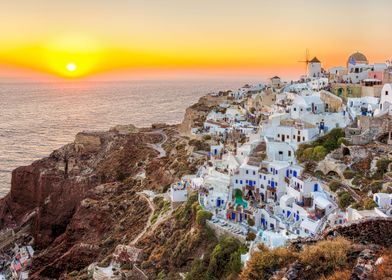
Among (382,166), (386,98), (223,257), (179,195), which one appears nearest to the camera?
(223,257)

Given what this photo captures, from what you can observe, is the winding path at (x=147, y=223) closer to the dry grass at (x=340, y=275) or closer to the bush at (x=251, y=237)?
the bush at (x=251, y=237)

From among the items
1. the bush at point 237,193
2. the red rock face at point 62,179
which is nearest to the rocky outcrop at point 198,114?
the red rock face at point 62,179

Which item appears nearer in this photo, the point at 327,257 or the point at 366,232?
the point at 327,257

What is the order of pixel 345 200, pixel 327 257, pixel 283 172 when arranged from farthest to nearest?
pixel 283 172 < pixel 345 200 < pixel 327 257

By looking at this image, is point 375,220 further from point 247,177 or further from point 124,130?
point 124,130

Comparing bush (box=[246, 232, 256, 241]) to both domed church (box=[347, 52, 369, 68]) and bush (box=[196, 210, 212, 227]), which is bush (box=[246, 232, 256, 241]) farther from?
domed church (box=[347, 52, 369, 68])

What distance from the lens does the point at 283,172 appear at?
35031mm

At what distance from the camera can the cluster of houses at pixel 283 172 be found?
29141 mm

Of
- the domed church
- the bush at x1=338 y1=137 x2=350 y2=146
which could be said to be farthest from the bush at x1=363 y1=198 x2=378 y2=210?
the domed church

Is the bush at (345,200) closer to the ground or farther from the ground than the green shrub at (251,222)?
farther from the ground

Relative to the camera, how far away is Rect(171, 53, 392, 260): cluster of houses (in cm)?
2914

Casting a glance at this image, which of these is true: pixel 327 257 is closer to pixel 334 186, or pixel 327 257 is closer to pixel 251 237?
pixel 251 237

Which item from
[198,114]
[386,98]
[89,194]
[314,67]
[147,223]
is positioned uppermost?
[314,67]

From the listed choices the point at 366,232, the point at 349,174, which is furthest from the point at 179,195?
the point at 366,232
